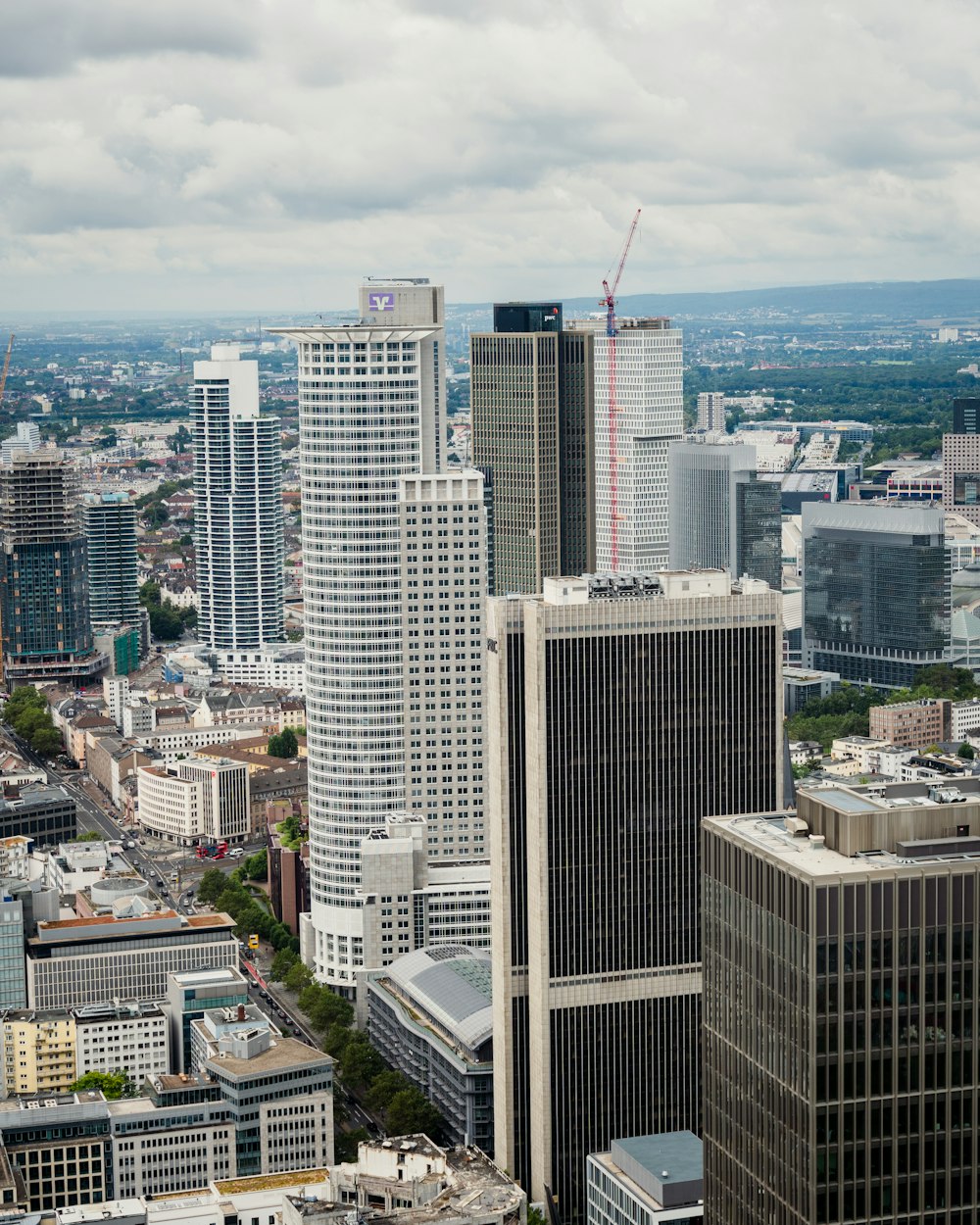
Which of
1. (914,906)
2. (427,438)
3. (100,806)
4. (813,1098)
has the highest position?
(427,438)

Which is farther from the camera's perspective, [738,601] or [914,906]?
[738,601]

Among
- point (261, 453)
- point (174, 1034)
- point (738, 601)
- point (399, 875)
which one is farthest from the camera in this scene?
point (261, 453)

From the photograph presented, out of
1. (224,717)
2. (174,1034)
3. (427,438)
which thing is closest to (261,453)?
(224,717)

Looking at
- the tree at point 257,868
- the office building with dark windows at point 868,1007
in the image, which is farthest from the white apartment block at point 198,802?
the office building with dark windows at point 868,1007

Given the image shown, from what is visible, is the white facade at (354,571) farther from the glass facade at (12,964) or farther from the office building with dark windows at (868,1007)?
the office building with dark windows at (868,1007)

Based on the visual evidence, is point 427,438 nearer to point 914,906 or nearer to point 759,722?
point 759,722

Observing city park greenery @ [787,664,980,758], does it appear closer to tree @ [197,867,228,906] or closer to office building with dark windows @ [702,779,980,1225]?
tree @ [197,867,228,906]
